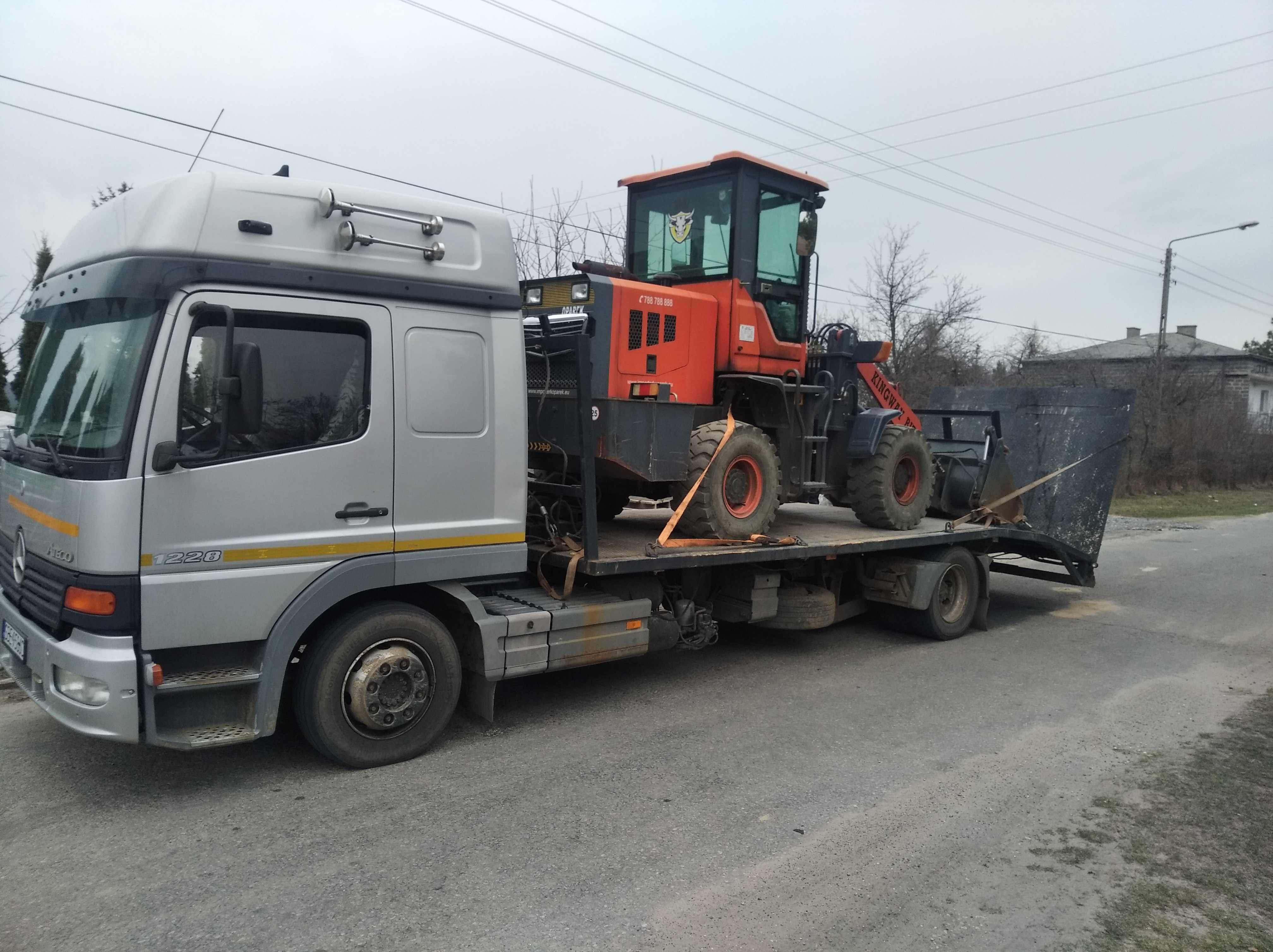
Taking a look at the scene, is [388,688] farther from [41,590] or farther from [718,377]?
[718,377]

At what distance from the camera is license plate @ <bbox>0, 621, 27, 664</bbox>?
4.54 m

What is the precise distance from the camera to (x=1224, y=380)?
3631 cm

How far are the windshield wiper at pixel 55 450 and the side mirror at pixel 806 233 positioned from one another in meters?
5.88

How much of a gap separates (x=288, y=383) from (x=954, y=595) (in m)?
6.99

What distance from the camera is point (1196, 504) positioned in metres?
24.7

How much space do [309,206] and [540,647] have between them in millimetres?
2811

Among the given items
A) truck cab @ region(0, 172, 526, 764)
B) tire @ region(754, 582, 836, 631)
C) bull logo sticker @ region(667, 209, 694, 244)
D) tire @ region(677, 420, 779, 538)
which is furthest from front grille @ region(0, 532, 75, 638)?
bull logo sticker @ region(667, 209, 694, 244)

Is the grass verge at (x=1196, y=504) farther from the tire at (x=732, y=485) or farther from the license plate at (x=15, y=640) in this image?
the license plate at (x=15, y=640)

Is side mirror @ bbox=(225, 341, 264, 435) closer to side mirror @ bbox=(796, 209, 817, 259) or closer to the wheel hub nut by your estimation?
the wheel hub nut

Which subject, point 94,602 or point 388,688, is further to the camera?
point 388,688

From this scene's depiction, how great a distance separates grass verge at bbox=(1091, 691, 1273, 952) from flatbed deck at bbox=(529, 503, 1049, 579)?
2778 millimetres

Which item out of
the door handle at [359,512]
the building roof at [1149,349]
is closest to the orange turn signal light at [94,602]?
the door handle at [359,512]

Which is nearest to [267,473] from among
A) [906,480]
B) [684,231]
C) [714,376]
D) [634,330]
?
[634,330]

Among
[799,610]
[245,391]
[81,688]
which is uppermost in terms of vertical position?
[245,391]
